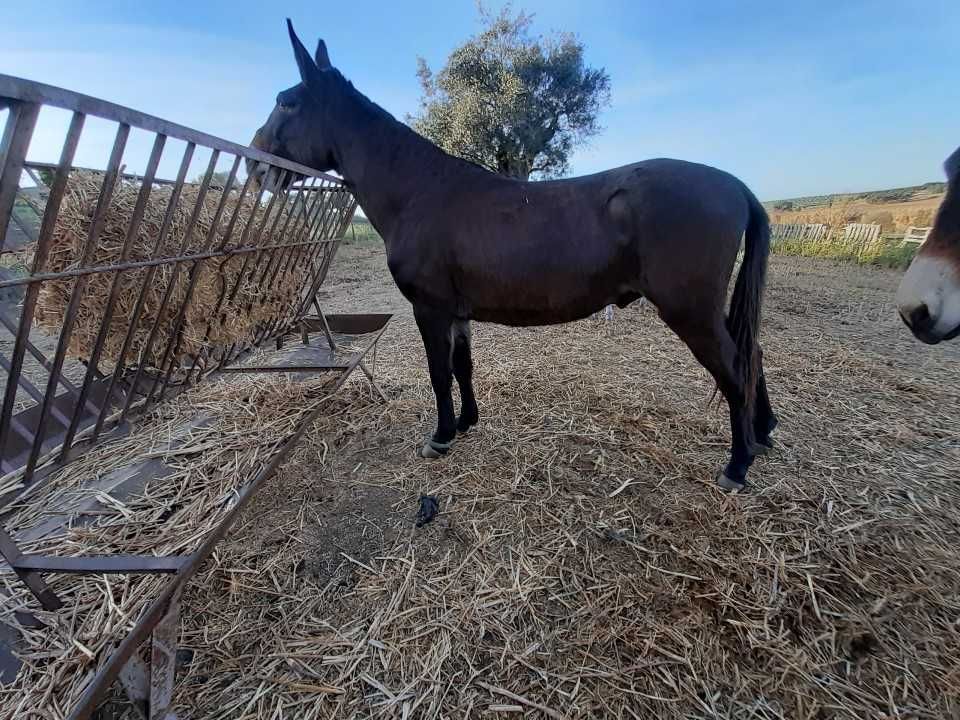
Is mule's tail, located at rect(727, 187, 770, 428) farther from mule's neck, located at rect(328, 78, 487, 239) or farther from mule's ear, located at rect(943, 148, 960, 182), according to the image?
mule's neck, located at rect(328, 78, 487, 239)

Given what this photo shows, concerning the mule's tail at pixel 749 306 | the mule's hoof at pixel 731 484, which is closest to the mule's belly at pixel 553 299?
the mule's tail at pixel 749 306

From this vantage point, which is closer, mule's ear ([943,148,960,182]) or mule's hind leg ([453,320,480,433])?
mule's ear ([943,148,960,182])

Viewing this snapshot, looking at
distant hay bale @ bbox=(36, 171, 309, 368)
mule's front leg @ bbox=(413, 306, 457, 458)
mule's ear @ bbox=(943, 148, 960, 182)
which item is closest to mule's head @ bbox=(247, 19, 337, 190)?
distant hay bale @ bbox=(36, 171, 309, 368)

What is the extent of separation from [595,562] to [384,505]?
1.15 meters

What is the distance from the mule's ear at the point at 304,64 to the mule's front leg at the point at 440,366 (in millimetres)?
1540

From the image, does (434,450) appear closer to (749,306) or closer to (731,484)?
(731,484)

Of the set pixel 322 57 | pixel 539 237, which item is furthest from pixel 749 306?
pixel 322 57

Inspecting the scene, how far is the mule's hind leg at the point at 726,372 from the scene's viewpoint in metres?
2.04

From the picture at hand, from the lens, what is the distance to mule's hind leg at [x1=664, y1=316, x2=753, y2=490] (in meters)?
2.04

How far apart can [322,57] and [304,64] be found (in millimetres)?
294

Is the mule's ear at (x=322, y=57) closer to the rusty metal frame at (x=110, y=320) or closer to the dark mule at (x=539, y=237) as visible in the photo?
the dark mule at (x=539, y=237)

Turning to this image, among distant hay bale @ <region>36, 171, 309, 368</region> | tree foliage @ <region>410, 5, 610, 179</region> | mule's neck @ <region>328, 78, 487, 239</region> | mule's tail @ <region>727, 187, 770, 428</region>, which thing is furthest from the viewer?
tree foliage @ <region>410, 5, 610, 179</region>

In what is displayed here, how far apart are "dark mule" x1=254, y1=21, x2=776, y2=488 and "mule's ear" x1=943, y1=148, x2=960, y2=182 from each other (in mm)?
665

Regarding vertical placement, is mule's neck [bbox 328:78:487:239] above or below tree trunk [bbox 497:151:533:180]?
below
